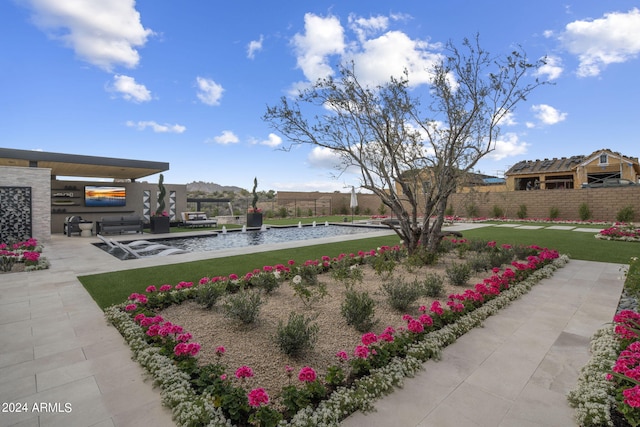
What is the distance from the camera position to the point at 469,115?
643 centimetres

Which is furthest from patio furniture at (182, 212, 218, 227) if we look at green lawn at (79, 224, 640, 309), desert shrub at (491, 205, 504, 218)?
desert shrub at (491, 205, 504, 218)

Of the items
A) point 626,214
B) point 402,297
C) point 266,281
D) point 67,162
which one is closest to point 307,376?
point 402,297

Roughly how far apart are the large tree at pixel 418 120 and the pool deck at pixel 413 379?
3.13 meters

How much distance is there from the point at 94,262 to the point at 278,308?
5512 mm

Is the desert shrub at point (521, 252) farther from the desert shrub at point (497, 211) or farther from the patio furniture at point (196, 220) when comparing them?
the desert shrub at point (497, 211)

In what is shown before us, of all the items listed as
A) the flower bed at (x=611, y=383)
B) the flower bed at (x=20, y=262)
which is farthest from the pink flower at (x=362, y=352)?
the flower bed at (x=20, y=262)

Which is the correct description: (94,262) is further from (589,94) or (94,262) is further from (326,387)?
(589,94)

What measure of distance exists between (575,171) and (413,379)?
33447mm

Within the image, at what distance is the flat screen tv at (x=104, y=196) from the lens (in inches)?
577

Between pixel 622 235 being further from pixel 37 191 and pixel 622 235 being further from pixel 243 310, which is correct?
pixel 37 191

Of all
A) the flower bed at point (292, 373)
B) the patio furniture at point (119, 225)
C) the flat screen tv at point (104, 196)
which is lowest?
the flower bed at point (292, 373)

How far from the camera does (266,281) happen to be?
14.8 feet

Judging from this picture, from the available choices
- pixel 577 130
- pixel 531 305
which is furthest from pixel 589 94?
pixel 531 305

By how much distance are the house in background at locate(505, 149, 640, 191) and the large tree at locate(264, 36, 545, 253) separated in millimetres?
24394
